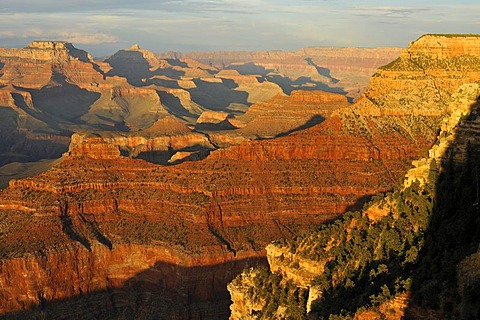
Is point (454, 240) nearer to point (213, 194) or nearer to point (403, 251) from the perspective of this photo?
point (403, 251)

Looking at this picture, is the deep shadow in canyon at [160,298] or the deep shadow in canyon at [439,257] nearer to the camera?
the deep shadow in canyon at [439,257]

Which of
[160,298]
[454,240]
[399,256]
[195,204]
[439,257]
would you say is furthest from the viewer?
[195,204]

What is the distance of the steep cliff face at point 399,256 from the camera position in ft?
94.9

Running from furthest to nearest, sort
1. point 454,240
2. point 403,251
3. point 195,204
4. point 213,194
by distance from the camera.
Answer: point 213,194, point 195,204, point 403,251, point 454,240

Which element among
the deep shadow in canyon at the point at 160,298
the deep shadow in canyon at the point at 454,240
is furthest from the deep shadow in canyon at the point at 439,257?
the deep shadow in canyon at the point at 160,298

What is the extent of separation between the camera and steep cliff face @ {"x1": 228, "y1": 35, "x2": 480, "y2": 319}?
2892 cm

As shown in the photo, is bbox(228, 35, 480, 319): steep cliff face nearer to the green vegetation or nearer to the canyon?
the green vegetation

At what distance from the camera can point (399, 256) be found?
1441 inches

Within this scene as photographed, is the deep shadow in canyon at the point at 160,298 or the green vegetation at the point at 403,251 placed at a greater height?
the green vegetation at the point at 403,251

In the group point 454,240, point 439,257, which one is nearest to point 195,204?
point 454,240

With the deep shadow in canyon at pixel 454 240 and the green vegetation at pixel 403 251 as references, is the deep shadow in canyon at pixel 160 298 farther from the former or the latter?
the deep shadow in canyon at pixel 454 240

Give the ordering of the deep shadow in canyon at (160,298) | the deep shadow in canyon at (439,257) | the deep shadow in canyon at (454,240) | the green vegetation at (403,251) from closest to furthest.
A: 1. the deep shadow in canyon at (454,240)
2. the deep shadow in canyon at (439,257)
3. the green vegetation at (403,251)
4. the deep shadow in canyon at (160,298)

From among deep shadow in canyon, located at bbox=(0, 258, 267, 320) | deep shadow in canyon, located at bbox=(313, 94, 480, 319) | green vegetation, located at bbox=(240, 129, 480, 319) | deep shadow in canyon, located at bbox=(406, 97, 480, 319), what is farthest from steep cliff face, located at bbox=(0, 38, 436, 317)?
deep shadow in canyon, located at bbox=(406, 97, 480, 319)

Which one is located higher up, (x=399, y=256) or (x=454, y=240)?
(x=454, y=240)
